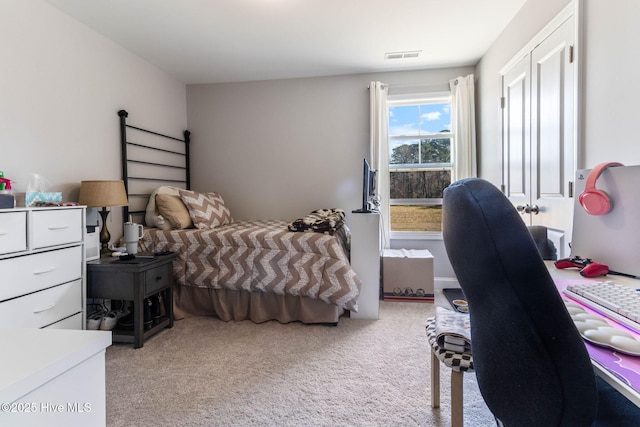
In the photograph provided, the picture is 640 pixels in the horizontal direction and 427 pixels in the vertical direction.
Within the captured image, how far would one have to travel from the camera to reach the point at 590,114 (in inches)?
66.2

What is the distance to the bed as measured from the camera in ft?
8.61

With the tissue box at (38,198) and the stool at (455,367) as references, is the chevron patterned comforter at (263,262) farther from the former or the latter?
the stool at (455,367)

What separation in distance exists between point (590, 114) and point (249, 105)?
3.32 metres

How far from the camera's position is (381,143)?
3670 millimetres

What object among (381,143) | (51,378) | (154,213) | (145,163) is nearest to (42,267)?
(154,213)

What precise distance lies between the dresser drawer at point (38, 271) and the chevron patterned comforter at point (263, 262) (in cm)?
77

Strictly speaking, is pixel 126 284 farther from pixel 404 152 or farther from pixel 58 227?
pixel 404 152

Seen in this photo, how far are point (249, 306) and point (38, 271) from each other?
4.77 ft

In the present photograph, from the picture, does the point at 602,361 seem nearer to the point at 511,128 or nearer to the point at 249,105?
the point at 511,128

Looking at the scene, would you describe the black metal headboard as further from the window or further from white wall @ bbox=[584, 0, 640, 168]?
white wall @ bbox=[584, 0, 640, 168]

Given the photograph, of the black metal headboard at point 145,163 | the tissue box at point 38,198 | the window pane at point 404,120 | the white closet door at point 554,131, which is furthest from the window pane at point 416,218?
the tissue box at point 38,198

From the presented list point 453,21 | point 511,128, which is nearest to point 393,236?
point 511,128

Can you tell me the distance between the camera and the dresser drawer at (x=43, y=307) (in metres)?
1.75

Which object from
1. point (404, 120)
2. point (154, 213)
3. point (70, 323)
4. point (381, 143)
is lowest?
point (70, 323)
